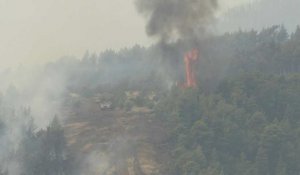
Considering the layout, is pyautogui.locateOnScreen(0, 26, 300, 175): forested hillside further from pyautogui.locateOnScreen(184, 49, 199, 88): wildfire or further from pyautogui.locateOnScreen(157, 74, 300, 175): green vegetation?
pyautogui.locateOnScreen(184, 49, 199, 88): wildfire

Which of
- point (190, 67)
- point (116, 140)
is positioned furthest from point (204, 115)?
point (116, 140)

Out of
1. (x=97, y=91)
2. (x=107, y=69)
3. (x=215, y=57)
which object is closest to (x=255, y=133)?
(x=215, y=57)

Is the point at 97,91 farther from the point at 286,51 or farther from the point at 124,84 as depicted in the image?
the point at 286,51

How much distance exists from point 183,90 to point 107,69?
7872 centimetres

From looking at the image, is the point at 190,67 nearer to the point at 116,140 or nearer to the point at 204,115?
the point at 204,115

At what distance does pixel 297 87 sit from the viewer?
406 ft

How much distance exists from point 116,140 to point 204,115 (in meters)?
17.5

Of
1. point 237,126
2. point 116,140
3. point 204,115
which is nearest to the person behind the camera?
point 116,140

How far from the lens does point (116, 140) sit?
338 ft

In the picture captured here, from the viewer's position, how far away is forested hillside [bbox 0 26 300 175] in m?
96.6

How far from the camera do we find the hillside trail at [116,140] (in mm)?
95375

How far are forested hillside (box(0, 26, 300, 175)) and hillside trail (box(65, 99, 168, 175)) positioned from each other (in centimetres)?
150

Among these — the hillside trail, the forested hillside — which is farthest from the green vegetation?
the hillside trail

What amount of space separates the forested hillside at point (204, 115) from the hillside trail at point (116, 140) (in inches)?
59.2
